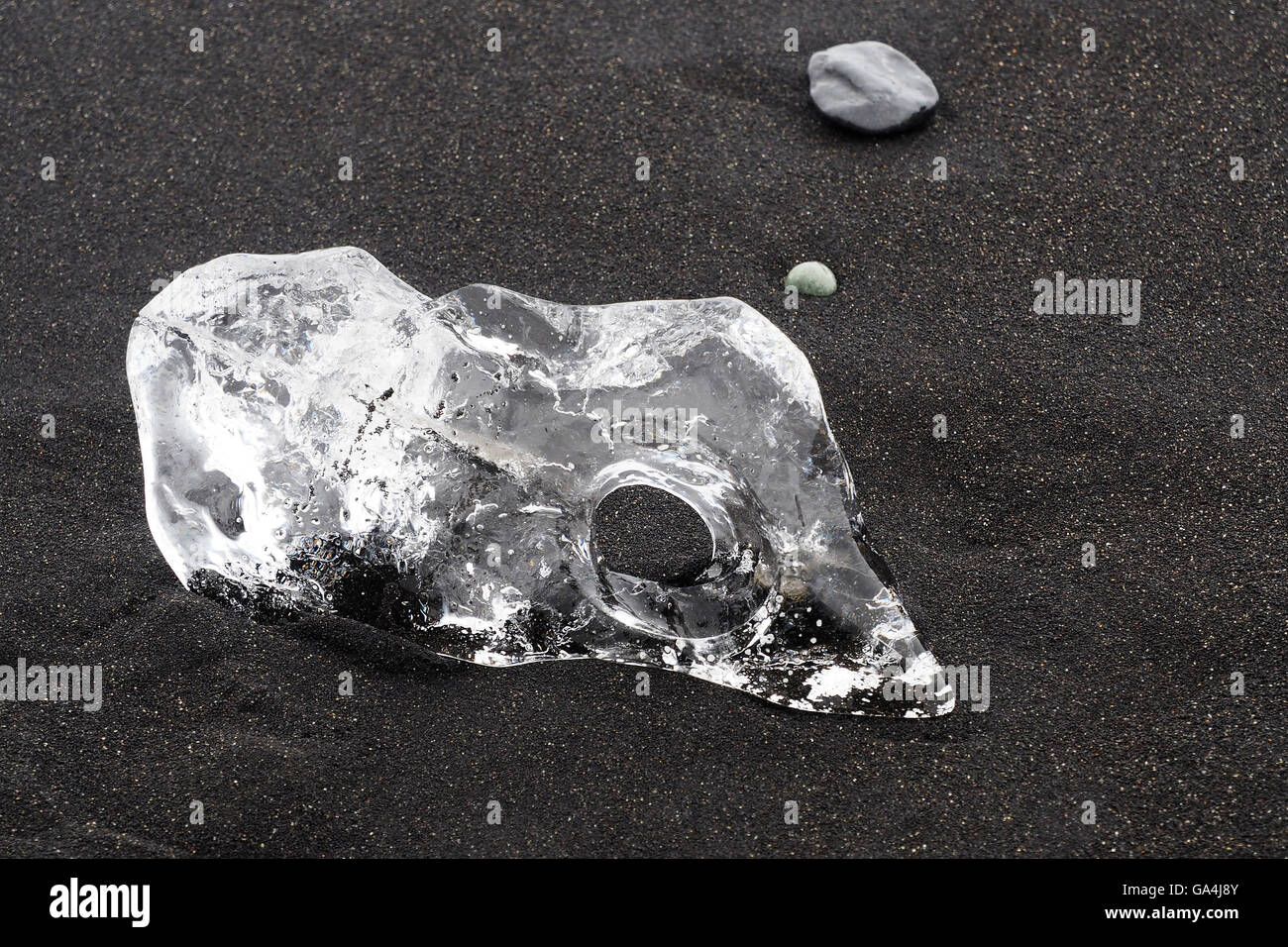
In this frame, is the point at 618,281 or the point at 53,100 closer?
the point at 618,281

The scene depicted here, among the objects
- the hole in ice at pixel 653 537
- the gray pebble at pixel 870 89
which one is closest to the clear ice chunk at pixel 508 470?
the hole in ice at pixel 653 537

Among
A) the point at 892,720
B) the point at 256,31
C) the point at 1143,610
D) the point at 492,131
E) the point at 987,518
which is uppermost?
the point at 256,31

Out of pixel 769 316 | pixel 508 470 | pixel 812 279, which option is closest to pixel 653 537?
pixel 508 470

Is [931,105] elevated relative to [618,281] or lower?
elevated

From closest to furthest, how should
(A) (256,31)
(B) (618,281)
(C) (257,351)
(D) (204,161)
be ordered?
1. (C) (257,351)
2. (B) (618,281)
3. (D) (204,161)
4. (A) (256,31)

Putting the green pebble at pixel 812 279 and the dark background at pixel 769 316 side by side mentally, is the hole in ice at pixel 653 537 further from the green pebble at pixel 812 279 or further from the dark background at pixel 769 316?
the green pebble at pixel 812 279

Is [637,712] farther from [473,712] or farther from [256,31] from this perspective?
[256,31]

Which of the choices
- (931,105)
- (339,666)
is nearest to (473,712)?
(339,666)

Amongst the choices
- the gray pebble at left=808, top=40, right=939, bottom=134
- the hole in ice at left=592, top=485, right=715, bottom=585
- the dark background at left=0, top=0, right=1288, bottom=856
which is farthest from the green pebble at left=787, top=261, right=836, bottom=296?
the hole in ice at left=592, top=485, right=715, bottom=585
